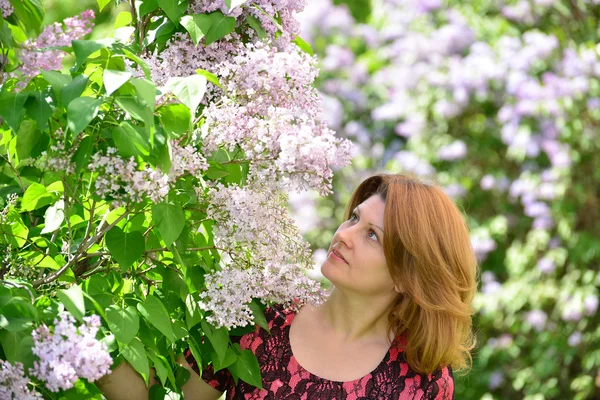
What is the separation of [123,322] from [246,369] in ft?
1.40

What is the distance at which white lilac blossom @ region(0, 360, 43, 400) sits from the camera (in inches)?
43.4

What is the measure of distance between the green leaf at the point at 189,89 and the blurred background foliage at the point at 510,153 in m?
3.30

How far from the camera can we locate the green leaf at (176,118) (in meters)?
1.23

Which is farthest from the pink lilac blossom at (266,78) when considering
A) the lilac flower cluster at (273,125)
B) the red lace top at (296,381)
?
the red lace top at (296,381)

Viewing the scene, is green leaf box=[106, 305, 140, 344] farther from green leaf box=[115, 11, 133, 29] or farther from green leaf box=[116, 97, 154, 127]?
green leaf box=[115, 11, 133, 29]

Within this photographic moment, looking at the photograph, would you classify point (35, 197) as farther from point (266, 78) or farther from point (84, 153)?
point (266, 78)

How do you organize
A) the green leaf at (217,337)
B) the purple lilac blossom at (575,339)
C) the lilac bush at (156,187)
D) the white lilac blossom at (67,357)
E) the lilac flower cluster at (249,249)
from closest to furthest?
the white lilac blossom at (67,357) < the lilac bush at (156,187) < the lilac flower cluster at (249,249) < the green leaf at (217,337) < the purple lilac blossom at (575,339)

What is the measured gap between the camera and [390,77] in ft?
16.1

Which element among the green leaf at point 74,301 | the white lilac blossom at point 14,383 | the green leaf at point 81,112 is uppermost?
the green leaf at point 81,112

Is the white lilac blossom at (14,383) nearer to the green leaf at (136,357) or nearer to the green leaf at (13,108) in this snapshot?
the green leaf at (136,357)

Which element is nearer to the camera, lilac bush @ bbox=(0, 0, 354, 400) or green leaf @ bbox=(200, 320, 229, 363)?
lilac bush @ bbox=(0, 0, 354, 400)

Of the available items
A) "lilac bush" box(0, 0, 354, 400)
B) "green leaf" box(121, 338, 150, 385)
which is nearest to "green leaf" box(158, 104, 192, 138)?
"lilac bush" box(0, 0, 354, 400)

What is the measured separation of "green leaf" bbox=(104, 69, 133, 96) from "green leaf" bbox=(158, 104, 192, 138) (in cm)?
11

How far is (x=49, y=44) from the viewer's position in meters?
1.73
